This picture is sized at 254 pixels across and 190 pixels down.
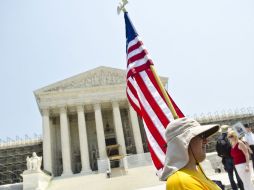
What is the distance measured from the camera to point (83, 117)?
37.5 m

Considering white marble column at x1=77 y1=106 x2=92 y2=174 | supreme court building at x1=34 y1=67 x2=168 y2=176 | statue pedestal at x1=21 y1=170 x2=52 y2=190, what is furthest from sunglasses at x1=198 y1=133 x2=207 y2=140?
white marble column at x1=77 y1=106 x2=92 y2=174

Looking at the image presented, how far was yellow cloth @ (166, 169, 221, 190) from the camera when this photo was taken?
221cm

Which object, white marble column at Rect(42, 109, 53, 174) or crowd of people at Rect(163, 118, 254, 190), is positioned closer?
crowd of people at Rect(163, 118, 254, 190)

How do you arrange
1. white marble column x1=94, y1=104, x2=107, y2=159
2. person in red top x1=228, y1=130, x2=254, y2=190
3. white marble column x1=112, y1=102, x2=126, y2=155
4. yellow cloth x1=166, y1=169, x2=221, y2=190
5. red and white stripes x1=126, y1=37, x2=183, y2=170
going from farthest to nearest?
white marble column x1=112, y1=102, x2=126, y2=155 < white marble column x1=94, y1=104, x2=107, y2=159 < person in red top x1=228, y1=130, x2=254, y2=190 < red and white stripes x1=126, y1=37, x2=183, y2=170 < yellow cloth x1=166, y1=169, x2=221, y2=190

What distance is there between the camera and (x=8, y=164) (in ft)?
139

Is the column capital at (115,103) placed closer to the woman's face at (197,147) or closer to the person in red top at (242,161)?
the person in red top at (242,161)

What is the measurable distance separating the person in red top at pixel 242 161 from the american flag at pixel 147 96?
3155 millimetres

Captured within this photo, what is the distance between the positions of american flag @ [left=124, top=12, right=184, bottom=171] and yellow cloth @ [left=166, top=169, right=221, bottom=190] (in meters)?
2.96

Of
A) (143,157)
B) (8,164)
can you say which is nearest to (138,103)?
(143,157)

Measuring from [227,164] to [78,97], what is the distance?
3013 centimetres

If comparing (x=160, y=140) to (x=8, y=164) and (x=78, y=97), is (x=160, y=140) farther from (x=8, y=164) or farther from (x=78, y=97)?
(x=8, y=164)

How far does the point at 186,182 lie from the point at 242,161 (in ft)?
21.7

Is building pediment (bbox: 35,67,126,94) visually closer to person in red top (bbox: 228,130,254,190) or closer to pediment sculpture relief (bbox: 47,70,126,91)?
pediment sculpture relief (bbox: 47,70,126,91)

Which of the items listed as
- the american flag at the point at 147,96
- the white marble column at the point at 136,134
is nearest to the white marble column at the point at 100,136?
Answer: the white marble column at the point at 136,134
